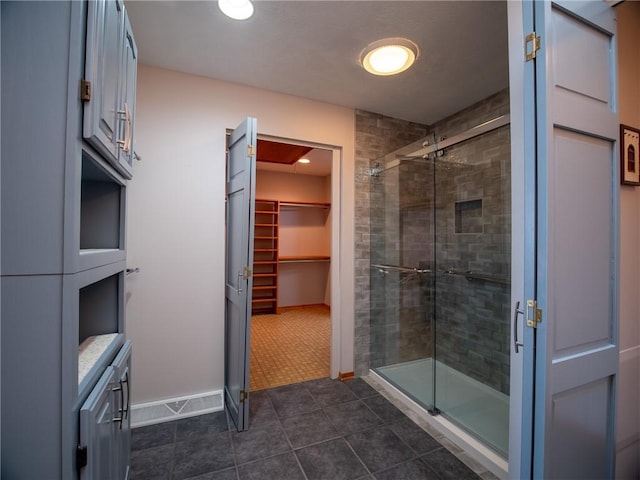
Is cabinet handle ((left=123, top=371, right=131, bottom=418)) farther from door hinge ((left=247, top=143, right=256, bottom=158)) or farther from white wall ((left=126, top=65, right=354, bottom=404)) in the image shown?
door hinge ((left=247, top=143, right=256, bottom=158))

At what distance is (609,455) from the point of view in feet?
3.78

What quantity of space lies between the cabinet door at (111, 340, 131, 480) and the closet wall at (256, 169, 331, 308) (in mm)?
3867

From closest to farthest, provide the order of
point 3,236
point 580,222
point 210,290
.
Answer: point 3,236 < point 580,222 < point 210,290

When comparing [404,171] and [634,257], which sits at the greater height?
[404,171]

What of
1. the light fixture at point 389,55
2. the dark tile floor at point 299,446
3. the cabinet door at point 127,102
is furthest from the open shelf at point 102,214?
the light fixture at point 389,55

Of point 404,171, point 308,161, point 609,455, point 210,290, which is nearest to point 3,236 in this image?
point 210,290

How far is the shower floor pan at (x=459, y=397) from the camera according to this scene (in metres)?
1.85

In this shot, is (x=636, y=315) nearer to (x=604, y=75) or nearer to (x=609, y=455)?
(x=609, y=455)

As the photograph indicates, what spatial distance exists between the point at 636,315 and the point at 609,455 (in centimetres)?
61

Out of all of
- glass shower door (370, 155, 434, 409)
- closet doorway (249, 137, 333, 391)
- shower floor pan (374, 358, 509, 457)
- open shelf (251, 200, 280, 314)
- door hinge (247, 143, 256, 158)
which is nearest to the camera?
shower floor pan (374, 358, 509, 457)

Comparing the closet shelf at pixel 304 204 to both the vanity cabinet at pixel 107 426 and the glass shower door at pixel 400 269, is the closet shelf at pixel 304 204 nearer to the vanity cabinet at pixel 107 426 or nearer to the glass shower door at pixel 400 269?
the glass shower door at pixel 400 269

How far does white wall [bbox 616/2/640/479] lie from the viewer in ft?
3.97

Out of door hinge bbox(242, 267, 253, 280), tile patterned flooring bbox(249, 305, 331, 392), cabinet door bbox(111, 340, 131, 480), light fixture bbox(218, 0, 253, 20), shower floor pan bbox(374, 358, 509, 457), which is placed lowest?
tile patterned flooring bbox(249, 305, 331, 392)

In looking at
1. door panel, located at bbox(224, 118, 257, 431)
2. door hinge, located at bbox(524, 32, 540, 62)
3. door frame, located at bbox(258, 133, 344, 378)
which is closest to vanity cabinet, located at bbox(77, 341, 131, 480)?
door panel, located at bbox(224, 118, 257, 431)
